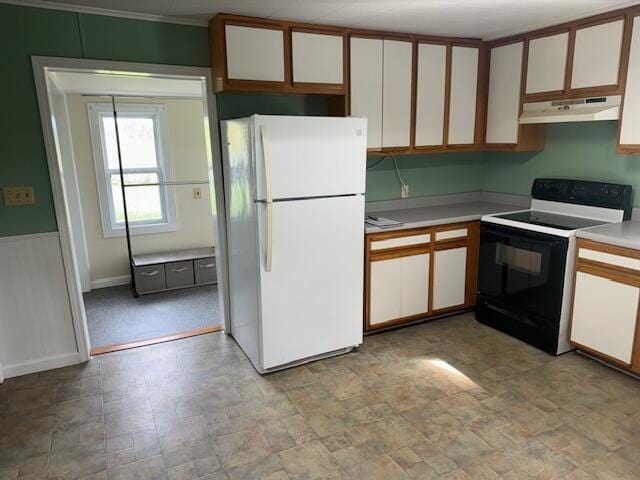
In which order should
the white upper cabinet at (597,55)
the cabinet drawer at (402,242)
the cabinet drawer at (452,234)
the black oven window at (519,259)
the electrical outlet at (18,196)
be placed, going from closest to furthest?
the electrical outlet at (18,196), the white upper cabinet at (597,55), the black oven window at (519,259), the cabinet drawer at (402,242), the cabinet drawer at (452,234)

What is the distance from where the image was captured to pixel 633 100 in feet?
9.23

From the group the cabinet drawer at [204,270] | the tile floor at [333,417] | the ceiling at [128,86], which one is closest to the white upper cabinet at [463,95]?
the tile floor at [333,417]

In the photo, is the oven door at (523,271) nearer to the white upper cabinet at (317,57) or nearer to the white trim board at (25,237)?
the white upper cabinet at (317,57)

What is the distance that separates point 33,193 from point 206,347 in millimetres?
1557

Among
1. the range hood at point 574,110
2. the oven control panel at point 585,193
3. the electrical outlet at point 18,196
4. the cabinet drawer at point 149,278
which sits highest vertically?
the range hood at point 574,110

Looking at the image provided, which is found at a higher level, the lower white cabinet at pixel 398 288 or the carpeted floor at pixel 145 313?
the lower white cabinet at pixel 398 288

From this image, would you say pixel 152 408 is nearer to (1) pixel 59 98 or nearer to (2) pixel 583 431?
(2) pixel 583 431

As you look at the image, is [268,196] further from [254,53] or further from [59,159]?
[59,159]

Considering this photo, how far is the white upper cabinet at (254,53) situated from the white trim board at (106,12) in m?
0.35

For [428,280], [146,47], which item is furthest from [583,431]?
[146,47]

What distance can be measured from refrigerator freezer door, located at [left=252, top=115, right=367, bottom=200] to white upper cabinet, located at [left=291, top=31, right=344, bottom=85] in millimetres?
543

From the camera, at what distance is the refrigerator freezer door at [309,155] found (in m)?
2.56

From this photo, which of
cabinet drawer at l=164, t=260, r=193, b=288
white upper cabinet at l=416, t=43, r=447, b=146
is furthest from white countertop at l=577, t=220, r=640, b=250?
cabinet drawer at l=164, t=260, r=193, b=288

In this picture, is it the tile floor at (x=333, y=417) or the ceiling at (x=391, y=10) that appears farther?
the ceiling at (x=391, y=10)
